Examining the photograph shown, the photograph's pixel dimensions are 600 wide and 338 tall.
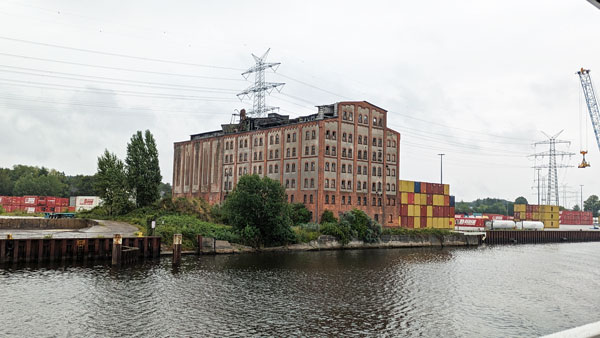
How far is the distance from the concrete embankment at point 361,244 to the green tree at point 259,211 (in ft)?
6.09

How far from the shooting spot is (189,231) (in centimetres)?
5728

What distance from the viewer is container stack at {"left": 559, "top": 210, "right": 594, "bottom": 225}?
627 ft

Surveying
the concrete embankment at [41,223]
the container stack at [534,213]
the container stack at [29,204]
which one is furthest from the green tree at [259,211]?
the container stack at [534,213]

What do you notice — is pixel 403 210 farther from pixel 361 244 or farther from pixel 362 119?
pixel 362 119

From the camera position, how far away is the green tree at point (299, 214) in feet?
247

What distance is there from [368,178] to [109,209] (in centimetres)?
4530

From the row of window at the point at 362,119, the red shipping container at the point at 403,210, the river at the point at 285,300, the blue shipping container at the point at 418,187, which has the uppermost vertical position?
the row of window at the point at 362,119

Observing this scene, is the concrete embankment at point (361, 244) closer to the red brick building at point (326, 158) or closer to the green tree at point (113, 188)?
the red brick building at point (326, 158)

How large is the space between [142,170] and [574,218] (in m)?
182

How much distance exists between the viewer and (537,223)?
130 meters

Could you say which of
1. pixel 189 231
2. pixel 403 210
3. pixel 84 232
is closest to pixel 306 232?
pixel 189 231

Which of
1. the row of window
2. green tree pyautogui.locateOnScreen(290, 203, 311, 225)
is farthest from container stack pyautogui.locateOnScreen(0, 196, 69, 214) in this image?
the row of window

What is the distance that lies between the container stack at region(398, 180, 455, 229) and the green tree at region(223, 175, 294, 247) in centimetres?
3372

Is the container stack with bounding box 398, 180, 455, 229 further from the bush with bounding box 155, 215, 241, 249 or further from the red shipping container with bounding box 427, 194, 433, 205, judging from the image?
the bush with bounding box 155, 215, 241, 249
